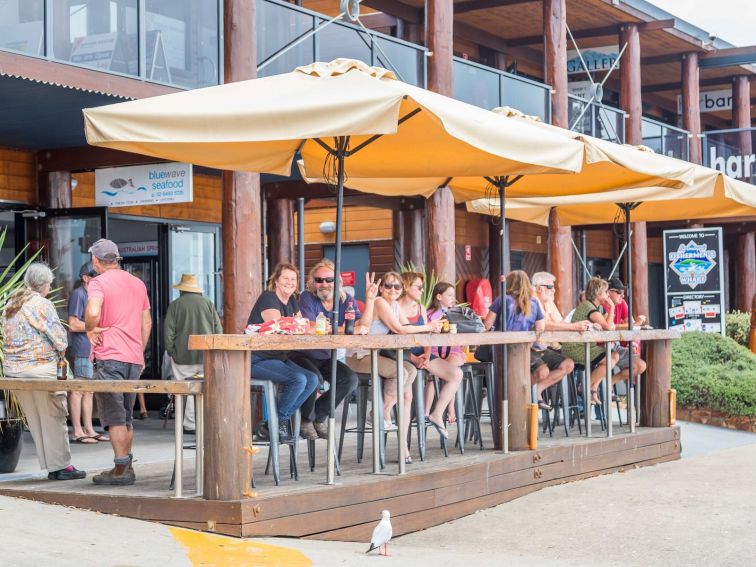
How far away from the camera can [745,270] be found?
25500mm

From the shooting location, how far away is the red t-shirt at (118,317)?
23.6 ft

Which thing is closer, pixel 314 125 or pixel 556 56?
pixel 314 125

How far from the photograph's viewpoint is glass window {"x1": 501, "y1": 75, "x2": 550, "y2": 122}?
52.3 ft

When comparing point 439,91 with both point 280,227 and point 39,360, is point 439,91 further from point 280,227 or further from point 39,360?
point 39,360

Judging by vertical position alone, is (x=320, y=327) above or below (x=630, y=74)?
below

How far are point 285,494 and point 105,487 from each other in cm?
123

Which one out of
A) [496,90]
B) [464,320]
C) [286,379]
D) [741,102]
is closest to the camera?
[286,379]

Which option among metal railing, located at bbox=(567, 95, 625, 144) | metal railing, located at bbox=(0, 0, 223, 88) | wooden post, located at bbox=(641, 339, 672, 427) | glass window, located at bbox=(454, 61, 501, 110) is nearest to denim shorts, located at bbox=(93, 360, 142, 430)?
metal railing, located at bbox=(0, 0, 223, 88)

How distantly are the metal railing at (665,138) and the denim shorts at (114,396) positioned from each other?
50.8 ft

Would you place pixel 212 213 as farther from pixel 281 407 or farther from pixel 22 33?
pixel 281 407

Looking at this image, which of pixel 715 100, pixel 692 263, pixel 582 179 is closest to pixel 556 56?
pixel 692 263

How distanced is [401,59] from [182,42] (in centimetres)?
361

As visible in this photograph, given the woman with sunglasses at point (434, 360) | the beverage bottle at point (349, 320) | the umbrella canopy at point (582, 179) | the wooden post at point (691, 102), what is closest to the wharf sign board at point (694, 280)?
the wooden post at point (691, 102)

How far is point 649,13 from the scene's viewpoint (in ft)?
66.1
